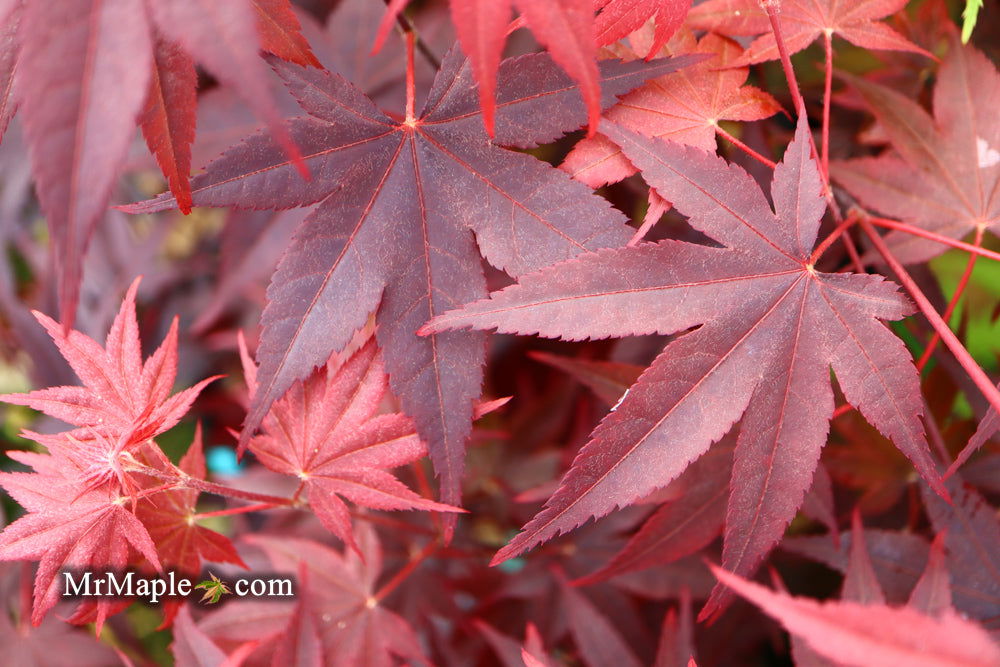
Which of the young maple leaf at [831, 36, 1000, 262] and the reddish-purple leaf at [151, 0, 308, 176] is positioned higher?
the reddish-purple leaf at [151, 0, 308, 176]

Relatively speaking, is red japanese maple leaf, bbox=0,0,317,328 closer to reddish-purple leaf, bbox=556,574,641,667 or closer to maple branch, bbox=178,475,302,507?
maple branch, bbox=178,475,302,507

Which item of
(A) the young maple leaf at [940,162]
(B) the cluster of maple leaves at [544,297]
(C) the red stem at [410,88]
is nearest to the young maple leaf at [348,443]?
(B) the cluster of maple leaves at [544,297]

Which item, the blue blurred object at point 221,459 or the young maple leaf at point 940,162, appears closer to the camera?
the young maple leaf at point 940,162

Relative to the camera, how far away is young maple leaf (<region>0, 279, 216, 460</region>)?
0.67 m

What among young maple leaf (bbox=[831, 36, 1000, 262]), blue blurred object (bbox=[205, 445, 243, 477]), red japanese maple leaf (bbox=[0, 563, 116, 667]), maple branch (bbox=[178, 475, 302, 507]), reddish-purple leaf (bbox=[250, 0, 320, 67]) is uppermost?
reddish-purple leaf (bbox=[250, 0, 320, 67])

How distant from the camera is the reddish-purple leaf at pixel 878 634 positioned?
15.1 inches

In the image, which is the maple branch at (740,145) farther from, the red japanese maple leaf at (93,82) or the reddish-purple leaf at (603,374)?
the red japanese maple leaf at (93,82)

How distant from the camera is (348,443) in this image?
70 centimetres

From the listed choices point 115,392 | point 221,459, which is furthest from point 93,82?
point 221,459

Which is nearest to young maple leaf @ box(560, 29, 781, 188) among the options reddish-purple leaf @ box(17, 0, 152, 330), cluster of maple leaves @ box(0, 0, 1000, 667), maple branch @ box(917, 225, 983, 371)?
cluster of maple leaves @ box(0, 0, 1000, 667)

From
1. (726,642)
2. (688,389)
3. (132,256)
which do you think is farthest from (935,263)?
(132,256)

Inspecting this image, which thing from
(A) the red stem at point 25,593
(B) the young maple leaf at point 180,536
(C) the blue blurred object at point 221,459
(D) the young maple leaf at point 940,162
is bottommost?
(C) the blue blurred object at point 221,459

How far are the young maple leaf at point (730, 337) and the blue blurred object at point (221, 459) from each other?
1.15 meters

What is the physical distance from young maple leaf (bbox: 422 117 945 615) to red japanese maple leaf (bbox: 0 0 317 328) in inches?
10.7
